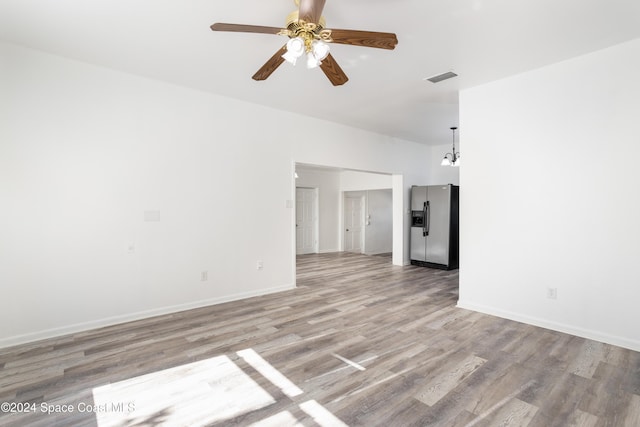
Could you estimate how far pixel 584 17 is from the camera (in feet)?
8.49

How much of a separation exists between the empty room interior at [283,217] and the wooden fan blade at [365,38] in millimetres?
18

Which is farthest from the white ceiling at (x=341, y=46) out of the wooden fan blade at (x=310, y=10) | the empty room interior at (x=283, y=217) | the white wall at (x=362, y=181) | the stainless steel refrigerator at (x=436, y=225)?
the white wall at (x=362, y=181)

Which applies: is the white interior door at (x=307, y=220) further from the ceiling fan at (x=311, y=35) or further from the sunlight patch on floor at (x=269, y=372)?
the ceiling fan at (x=311, y=35)

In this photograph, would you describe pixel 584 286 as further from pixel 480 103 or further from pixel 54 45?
pixel 54 45

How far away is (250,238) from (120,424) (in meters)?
2.93

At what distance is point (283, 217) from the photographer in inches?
202

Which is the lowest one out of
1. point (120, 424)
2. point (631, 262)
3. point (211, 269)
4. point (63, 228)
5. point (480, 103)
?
point (120, 424)

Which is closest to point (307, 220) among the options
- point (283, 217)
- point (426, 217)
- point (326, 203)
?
point (326, 203)

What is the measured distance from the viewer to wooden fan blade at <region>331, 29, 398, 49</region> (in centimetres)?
213

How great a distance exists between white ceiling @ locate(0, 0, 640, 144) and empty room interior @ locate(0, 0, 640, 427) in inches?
1.0

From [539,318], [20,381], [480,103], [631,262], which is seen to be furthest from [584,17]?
[20,381]

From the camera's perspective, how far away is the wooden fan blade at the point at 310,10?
1928 millimetres

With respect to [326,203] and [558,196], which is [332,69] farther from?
[326,203]

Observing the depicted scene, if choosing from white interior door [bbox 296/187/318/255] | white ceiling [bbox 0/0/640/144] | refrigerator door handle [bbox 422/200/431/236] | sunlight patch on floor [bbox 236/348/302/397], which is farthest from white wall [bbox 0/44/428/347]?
white interior door [bbox 296/187/318/255]
